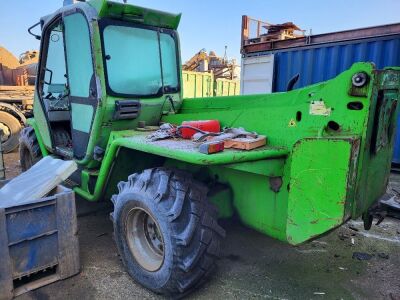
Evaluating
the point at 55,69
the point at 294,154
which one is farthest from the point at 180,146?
the point at 55,69

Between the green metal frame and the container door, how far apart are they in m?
5.02

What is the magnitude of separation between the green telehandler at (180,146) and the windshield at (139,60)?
0.4 inches

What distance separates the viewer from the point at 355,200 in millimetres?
2031

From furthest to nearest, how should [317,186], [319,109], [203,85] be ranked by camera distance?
[203,85]
[319,109]
[317,186]

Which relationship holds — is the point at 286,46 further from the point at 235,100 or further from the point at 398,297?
the point at 398,297

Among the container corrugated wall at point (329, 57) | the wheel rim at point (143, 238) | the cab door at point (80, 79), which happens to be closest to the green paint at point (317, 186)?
the wheel rim at point (143, 238)

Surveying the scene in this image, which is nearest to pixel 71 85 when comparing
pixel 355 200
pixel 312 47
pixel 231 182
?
pixel 231 182

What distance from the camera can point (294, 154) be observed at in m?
2.06

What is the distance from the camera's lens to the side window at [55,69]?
383 centimetres

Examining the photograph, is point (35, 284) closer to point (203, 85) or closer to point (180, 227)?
point (180, 227)

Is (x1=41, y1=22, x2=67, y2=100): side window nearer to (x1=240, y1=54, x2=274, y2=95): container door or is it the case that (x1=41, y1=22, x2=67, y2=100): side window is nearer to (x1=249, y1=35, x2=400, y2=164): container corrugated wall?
Answer: (x1=240, y1=54, x2=274, y2=95): container door

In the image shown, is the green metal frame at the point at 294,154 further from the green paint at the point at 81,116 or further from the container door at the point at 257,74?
the container door at the point at 257,74

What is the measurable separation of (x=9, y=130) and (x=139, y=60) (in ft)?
21.4

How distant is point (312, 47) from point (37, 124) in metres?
5.65
